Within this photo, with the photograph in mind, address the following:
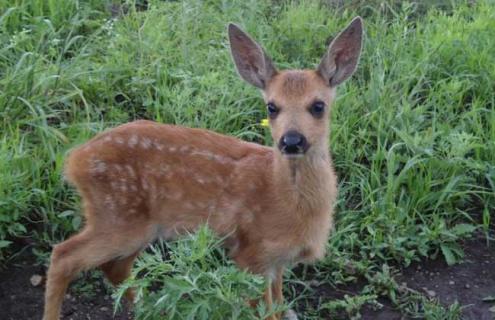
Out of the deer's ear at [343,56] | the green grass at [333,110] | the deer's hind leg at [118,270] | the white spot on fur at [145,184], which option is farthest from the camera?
the green grass at [333,110]

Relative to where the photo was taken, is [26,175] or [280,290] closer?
[280,290]

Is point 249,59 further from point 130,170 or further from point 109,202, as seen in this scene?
point 109,202

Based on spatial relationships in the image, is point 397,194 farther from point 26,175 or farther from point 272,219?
point 26,175

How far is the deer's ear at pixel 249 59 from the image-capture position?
5160 millimetres

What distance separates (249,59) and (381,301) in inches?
54.6

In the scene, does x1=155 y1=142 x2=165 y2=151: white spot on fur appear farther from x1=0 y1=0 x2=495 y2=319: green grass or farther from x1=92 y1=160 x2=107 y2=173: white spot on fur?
x1=0 y1=0 x2=495 y2=319: green grass

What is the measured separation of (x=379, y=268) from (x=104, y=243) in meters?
1.47

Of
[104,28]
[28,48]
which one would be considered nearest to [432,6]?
[104,28]

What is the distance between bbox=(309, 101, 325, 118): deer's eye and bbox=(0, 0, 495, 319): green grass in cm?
86

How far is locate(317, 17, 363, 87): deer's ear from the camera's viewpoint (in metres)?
5.11

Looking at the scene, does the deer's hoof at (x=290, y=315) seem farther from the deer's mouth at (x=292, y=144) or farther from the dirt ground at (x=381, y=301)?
the deer's mouth at (x=292, y=144)

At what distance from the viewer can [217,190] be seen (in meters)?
5.04

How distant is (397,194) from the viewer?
5695 mm

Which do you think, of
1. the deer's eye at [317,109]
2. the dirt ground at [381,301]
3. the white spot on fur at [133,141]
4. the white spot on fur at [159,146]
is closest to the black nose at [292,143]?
the deer's eye at [317,109]
